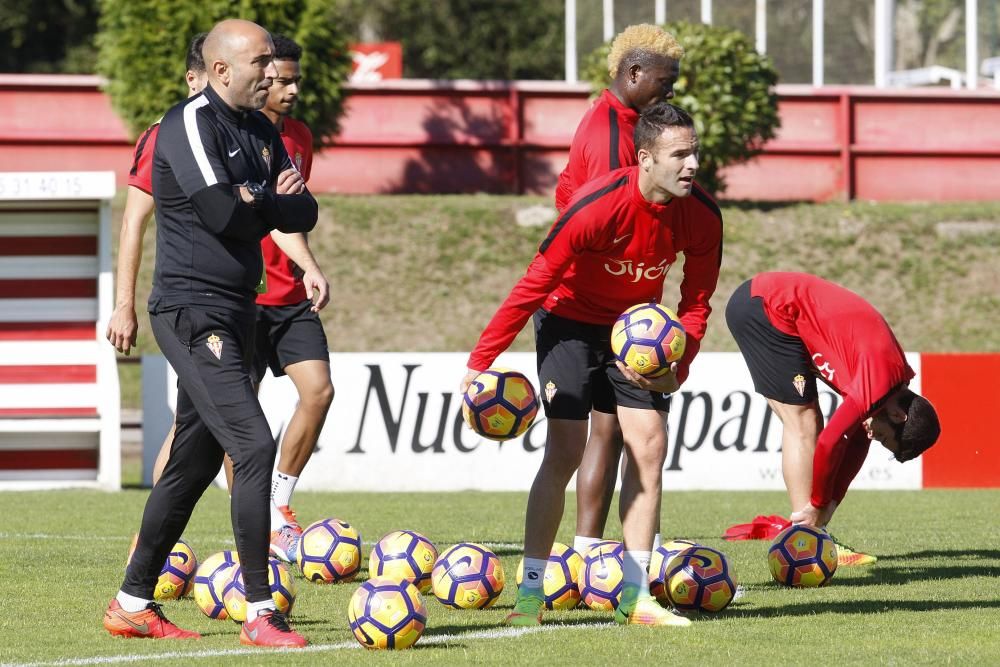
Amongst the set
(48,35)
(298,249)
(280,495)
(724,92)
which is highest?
(48,35)

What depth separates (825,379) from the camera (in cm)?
907

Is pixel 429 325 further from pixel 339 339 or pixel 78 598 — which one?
pixel 78 598

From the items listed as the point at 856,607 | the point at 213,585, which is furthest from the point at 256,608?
the point at 856,607

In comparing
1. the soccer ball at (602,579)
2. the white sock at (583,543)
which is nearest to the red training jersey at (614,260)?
the soccer ball at (602,579)

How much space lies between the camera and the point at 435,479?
1424cm

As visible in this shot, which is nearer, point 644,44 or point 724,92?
point 644,44

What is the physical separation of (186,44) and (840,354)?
14696mm

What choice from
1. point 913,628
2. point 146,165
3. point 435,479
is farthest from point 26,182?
point 913,628

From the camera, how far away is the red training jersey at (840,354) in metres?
8.07

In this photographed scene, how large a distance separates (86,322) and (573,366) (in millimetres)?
8719

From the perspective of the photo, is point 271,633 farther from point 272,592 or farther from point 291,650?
point 272,592

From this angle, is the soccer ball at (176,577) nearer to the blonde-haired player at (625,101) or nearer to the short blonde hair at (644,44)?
the blonde-haired player at (625,101)

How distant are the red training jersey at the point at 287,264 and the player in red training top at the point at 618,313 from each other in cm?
223

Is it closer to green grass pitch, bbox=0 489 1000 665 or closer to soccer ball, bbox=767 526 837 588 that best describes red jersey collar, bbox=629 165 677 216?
green grass pitch, bbox=0 489 1000 665
